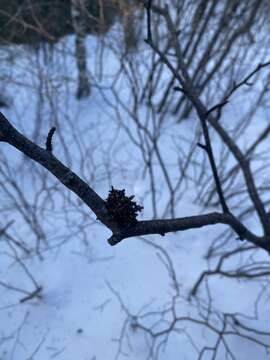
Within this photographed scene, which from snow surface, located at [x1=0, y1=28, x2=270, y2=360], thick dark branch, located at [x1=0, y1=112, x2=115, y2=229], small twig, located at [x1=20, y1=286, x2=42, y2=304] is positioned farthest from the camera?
small twig, located at [x1=20, y1=286, x2=42, y2=304]

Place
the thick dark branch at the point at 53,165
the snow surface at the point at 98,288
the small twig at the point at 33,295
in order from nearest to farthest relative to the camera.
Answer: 1. the thick dark branch at the point at 53,165
2. the snow surface at the point at 98,288
3. the small twig at the point at 33,295

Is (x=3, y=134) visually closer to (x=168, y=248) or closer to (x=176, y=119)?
(x=168, y=248)

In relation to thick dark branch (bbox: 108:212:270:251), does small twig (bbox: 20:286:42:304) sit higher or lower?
higher

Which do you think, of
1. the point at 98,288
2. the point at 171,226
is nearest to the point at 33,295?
the point at 98,288

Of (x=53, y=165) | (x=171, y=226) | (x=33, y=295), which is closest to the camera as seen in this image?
(x=53, y=165)

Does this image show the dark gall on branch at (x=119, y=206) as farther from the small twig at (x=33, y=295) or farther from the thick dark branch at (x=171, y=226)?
the small twig at (x=33, y=295)

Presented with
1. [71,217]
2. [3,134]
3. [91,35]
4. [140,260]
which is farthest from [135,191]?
[3,134]

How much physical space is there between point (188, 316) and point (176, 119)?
2.06 metres

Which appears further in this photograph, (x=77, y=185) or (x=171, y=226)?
(x=171, y=226)

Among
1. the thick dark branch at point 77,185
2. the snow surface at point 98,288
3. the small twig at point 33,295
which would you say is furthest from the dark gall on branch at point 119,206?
the small twig at point 33,295

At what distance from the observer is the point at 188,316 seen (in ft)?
6.11

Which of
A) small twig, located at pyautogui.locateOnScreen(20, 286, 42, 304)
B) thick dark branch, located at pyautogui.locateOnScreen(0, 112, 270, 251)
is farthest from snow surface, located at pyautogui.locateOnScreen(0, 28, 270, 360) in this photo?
thick dark branch, located at pyautogui.locateOnScreen(0, 112, 270, 251)

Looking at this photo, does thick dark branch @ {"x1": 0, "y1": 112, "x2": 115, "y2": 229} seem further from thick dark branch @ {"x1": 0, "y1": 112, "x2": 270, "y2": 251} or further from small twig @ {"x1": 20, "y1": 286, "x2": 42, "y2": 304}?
small twig @ {"x1": 20, "y1": 286, "x2": 42, "y2": 304}

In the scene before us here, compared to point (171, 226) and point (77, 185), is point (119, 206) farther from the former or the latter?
point (171, 226)
